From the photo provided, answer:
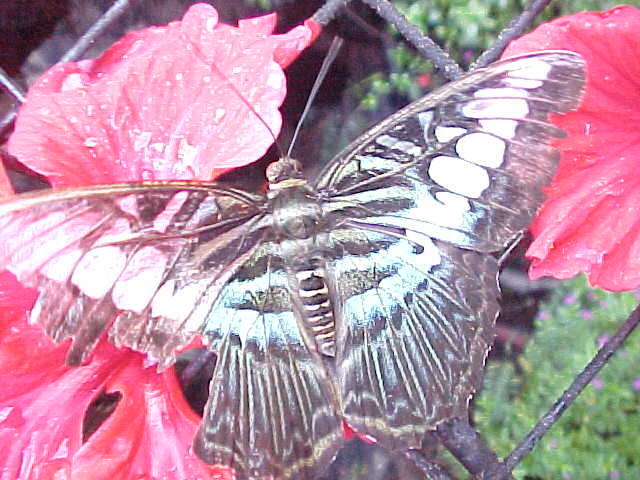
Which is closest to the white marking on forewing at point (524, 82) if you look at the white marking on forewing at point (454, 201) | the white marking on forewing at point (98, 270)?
the white marking on forewing at point (454, 201)

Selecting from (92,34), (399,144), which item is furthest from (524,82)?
(92,34)

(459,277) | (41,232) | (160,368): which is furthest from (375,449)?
(41,232)

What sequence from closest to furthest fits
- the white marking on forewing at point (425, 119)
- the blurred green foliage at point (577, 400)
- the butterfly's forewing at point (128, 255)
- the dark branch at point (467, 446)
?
the butterfly's forewing at point (128, 255), the white marking on forewing at point (425, 119), the dark branch at point (467, 446), the blurred green foliage at point (577, 400)

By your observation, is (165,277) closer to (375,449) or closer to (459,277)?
(459,277)

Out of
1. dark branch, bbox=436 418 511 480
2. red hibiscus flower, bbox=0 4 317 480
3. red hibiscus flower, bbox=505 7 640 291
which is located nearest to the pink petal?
red hibiscus flower, bbox=0 4 317 480

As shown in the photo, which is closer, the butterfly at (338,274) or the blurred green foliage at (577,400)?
the butterfly at (338,274)

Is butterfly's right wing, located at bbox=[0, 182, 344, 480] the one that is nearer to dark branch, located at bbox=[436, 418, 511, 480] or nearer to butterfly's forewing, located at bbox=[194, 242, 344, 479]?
butterfly's forewing, located at bbox=[194, 242, 344, 479]

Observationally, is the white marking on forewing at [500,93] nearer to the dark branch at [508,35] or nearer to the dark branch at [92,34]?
the dark branch at [508,35]
